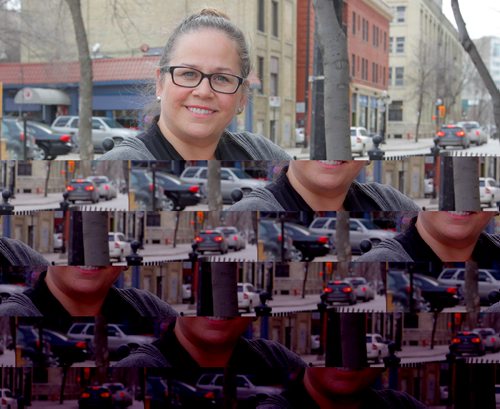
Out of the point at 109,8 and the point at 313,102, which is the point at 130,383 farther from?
the point at 109,8

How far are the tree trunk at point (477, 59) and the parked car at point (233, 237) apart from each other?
99cm

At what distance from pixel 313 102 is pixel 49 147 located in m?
2.62

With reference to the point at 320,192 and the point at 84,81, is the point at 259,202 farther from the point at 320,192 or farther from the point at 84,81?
the point at 84,81

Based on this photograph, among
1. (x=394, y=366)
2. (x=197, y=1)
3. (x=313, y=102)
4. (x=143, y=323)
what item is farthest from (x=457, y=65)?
(x=143, y=323)

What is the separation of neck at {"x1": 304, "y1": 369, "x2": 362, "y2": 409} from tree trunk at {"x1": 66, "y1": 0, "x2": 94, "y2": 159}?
4.61 feet

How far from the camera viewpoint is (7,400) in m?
2.03

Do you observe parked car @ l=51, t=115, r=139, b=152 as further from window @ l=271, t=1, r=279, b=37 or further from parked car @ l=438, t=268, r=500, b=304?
parked car @ l=438, t=268, r=500, b=304

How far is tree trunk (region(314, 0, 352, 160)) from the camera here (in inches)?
90.2

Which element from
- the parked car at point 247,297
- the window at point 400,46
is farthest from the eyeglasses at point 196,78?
the window at point 400,46

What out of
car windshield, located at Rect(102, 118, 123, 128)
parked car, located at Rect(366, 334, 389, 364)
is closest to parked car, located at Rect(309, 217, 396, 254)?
parked car, located at Rect(366, 334, 389, 364)

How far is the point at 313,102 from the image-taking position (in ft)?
8.30

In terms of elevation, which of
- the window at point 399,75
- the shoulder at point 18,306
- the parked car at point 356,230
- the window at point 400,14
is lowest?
the shoulder at point 18,306

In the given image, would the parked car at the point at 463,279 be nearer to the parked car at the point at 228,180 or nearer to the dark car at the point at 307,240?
the dark car at the point at 307,240

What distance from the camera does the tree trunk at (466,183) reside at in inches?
72.9
